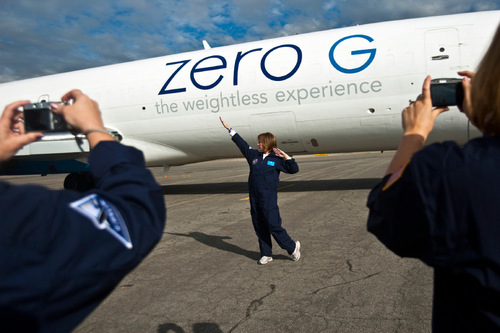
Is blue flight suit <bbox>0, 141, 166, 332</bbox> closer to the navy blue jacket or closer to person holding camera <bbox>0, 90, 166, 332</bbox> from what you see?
person holding camera <bbox>0, 90, 166, 332</bbox>

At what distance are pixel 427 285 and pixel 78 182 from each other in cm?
1041

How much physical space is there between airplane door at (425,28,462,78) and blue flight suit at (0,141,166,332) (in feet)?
27.2

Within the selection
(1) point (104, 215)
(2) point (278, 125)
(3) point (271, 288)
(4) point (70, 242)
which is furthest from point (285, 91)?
(4) point (70, 242)

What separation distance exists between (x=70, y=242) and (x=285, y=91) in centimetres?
837

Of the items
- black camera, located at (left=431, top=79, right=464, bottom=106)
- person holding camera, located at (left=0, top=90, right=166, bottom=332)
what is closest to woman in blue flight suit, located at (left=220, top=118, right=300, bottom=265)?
black camera, located at (left=431, top=79, right=464, bottom=106)

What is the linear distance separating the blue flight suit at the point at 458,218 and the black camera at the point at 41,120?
3.71 feet

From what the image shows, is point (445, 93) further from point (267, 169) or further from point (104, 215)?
point (267, 169)

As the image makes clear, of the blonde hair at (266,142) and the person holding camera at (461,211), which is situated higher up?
the person holding camera at (461,211)

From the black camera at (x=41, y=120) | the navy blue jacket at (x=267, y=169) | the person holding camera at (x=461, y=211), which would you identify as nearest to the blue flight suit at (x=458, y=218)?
the person holding camera at (x=461, y=211)

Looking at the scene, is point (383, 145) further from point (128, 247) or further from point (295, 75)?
point (128, 247)

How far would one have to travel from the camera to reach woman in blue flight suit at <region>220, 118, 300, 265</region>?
491 centimetres

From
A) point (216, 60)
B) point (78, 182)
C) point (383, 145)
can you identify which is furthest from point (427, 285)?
point (78, 182)

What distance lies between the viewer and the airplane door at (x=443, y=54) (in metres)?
7.96

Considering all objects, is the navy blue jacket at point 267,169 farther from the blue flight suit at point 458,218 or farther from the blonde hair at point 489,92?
the blonde hair at point 489,92
